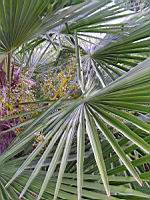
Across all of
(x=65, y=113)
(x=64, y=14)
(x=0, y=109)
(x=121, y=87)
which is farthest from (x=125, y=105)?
(x=0, y=109)

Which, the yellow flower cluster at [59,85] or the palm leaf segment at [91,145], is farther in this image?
the yellow flower cluster at [59,85]

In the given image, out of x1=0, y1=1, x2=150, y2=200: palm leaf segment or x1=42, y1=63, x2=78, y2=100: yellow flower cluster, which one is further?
x1=42, y1=63, x2=78, y2=100: yellow flower cluster

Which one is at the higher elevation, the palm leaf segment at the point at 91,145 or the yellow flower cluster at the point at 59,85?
the yellow flower cluster at the point at 59,85

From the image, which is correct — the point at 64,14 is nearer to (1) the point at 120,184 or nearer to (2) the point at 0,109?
(2) the point at 0,109

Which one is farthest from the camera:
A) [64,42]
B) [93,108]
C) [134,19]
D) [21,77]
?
[64,42]

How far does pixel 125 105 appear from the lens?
2.72ft

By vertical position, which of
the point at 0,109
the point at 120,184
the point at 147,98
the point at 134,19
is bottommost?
the point at 120,184

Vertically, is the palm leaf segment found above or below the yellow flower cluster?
below

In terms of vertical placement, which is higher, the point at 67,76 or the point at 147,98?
the point at 67,76

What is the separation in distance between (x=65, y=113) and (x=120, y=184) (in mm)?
242

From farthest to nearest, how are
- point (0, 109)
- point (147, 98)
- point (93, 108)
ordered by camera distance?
point (0, 109)
point (93, 108)
point (147, 98)

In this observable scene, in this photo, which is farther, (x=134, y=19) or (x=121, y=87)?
(x=134, y=19)

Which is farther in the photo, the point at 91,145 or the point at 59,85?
the point at 59,85

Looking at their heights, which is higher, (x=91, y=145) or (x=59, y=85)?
(x=59, y=85)
